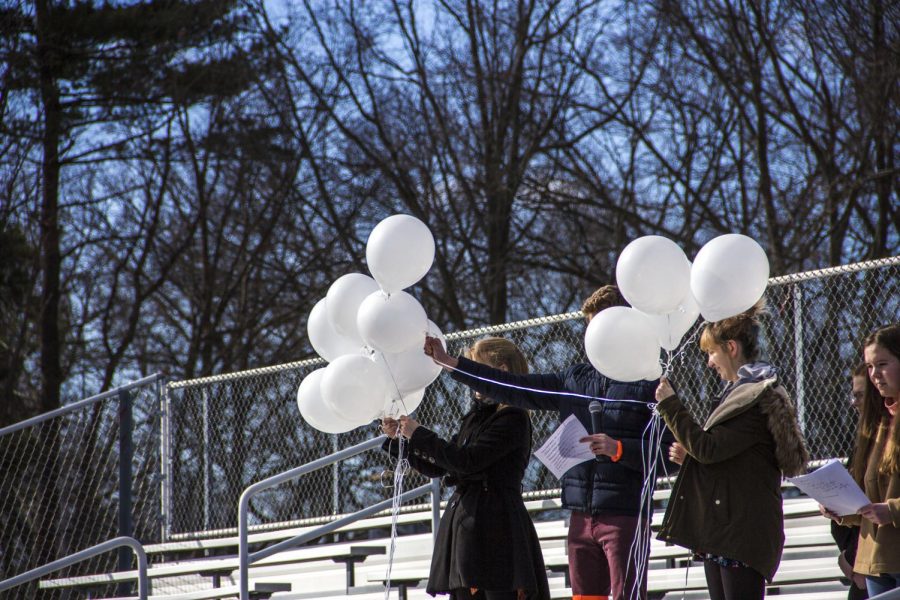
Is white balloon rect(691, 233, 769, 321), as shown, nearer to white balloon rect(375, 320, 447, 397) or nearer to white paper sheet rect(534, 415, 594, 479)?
white paper sheet rect(534, 415, 594, 479)

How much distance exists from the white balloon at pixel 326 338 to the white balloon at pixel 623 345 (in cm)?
104

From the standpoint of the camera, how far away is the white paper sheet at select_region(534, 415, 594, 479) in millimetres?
4469

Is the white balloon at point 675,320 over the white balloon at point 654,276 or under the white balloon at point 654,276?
under

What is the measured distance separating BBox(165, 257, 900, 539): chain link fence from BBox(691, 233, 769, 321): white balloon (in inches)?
56.2

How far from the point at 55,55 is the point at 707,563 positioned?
40.8 ft

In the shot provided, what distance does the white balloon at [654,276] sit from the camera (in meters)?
4.38

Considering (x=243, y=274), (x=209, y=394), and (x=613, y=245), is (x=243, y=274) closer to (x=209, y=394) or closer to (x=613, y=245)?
(x=613, y=245)

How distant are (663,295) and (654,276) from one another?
0.08m

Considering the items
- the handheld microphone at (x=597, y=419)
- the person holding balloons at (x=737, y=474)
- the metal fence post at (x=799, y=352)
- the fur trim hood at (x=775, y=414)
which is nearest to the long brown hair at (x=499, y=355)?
the handheld microphone at (x=597, y=419)

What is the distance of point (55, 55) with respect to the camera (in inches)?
580

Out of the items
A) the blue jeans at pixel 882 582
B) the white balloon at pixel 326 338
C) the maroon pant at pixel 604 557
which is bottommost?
the blue jeans at pixel 882 582

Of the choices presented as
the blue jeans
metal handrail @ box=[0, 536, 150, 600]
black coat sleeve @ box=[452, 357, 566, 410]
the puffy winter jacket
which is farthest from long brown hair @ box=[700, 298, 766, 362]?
metal handrail @ box=[0, 536, 150, 600]

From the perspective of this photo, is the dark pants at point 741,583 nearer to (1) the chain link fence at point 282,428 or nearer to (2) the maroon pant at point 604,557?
(2) the maroon pant at point 604,557

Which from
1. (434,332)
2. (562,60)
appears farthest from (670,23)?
(434,332)
